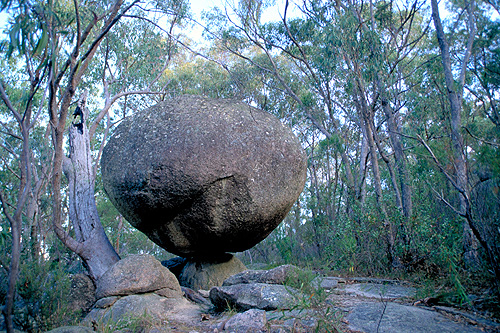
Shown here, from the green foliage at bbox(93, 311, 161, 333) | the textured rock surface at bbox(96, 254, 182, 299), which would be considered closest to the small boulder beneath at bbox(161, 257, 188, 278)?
the textured rock surface at bbox(96, 254, 182, 299)

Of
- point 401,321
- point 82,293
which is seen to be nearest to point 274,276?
point 401,321

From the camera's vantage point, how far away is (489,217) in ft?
10.8

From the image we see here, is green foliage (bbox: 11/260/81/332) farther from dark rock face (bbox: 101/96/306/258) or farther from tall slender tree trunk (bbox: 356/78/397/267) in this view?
tall slender tree trunk (bbox: 356/78/397/267)

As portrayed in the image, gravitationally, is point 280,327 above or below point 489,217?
below

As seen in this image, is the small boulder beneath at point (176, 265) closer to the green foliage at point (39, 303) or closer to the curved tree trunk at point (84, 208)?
the curved tree trunk at point (84, 208)

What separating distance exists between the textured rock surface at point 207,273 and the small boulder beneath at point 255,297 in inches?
70.8

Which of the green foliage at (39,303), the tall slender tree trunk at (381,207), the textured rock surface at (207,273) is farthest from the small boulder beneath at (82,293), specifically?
the tall slender tree trunk at (381,207)

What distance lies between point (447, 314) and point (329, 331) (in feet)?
4.09

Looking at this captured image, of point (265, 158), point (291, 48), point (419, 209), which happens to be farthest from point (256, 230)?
point (291, 48)

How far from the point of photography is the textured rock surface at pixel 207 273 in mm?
5734

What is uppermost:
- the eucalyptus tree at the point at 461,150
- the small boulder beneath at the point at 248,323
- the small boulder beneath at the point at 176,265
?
the eucalyptus tree at the point at 461,150

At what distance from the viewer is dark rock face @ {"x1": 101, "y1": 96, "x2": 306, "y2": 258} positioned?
485cm

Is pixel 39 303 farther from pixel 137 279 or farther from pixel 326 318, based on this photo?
pixel 326 318

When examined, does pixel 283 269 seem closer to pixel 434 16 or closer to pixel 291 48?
pixel 434 16
